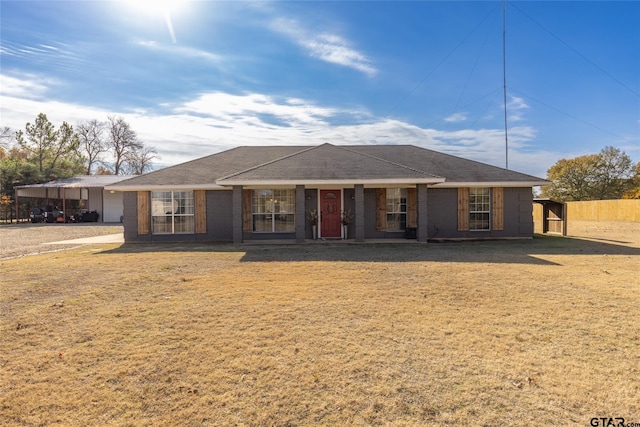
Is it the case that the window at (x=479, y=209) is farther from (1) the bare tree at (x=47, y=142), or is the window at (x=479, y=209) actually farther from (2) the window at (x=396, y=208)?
(1) the bare tree at (x=47, y=142)

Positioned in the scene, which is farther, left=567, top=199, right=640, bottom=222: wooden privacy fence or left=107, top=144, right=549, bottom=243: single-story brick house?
left=567, top=199, right=640, bottom=222: wooden privacy fence

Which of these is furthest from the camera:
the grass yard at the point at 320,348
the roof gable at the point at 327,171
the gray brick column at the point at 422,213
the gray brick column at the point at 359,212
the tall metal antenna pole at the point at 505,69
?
the tall metal antenna pole at the point at 505,69

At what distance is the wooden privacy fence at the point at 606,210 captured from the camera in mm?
27812

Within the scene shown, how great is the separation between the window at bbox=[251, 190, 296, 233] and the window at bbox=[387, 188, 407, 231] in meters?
4.28

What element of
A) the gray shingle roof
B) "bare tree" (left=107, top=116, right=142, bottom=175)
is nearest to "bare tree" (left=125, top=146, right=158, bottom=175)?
"bare tree" (left=107, top=116, right=142, bottom=175)

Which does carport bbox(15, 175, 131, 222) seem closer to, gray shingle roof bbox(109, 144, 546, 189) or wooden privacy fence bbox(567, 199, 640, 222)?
gray shingle roof bbox(109, 144, 546, 189)

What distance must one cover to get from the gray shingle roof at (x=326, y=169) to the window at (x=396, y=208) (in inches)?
48.3

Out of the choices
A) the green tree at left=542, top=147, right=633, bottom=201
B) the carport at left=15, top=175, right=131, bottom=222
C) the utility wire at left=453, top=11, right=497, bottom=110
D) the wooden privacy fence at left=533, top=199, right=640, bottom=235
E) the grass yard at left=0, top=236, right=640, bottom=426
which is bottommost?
the grass yard at left=0, top=236, right=640, bottom=426

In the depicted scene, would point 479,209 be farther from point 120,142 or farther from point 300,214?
point 120,142

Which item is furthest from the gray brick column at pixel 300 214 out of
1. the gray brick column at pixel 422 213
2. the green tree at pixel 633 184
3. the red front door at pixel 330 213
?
the green tree at pixel 633 184

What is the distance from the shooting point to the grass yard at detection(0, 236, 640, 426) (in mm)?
2809

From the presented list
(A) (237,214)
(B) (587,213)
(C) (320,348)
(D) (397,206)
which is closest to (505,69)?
(D) (397,206)

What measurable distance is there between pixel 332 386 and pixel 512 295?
14.7 ft

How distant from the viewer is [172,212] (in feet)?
48.2
